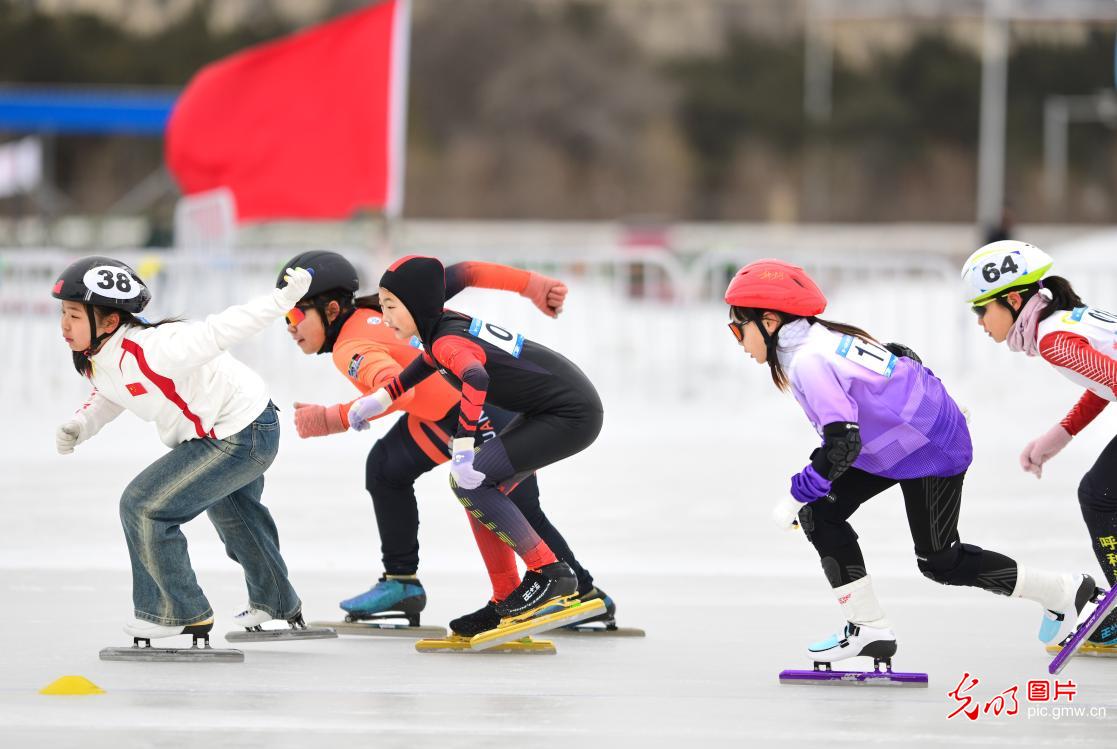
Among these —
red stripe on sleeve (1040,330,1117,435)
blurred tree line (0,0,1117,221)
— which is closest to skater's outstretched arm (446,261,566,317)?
red stripe on sleeve (1040,330,1117,435)

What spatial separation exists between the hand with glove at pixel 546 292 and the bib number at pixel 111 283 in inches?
62.3

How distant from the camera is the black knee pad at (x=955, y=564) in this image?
537cm

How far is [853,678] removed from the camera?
5.29 m

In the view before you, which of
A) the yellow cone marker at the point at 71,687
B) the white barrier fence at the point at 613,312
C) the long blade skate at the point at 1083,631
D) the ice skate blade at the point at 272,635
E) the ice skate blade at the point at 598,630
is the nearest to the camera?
the yellow cone marker at the point at 71,687

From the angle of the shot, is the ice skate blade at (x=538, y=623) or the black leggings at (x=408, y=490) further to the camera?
the black leggings at (x=408, y=490)

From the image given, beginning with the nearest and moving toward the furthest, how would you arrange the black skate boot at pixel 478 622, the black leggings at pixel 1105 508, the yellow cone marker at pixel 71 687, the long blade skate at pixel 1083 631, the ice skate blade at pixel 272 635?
the yellow cone marker at pixel 71 687 → the long blade skate at pixel 1083 631 → the black leggings at pixel 1105 508 → the black skate boot at pixel 478 622 → the ice skate blade at pixel 272 635

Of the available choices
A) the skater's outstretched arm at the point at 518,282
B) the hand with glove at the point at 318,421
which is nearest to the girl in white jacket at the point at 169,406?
the hand with glove at the point at 318,421

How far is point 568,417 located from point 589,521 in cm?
309

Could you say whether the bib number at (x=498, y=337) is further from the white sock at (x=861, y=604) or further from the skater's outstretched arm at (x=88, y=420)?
the white sock at (x=861, y=604)

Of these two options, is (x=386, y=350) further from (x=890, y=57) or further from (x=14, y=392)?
(x=890, y=57)

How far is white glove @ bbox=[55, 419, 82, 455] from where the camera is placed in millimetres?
5383

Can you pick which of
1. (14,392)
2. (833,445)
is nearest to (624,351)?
(14,392)

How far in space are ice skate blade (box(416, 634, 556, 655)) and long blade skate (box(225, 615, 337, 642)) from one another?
423mm

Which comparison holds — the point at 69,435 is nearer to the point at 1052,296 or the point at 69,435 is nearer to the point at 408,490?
the point at 408,490
